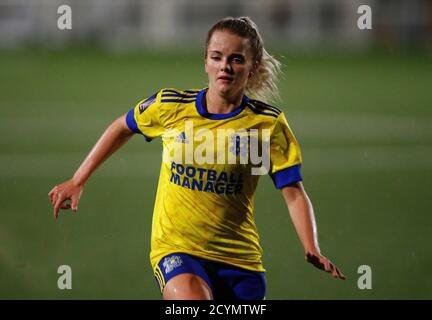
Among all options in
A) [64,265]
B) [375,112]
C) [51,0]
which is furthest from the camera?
[51,0]

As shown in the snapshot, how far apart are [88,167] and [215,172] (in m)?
0.72

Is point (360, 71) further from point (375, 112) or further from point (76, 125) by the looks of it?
point (76, 125)

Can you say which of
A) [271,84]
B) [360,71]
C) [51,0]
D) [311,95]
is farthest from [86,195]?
[51,0]

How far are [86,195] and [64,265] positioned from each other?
258 cm

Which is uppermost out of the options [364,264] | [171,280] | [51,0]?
[51,0]

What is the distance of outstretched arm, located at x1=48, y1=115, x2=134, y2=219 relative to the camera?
179 inches

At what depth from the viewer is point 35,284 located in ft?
20.2

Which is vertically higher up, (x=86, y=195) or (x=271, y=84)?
(x=271, y=84)

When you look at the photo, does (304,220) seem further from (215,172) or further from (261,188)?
(261,188)

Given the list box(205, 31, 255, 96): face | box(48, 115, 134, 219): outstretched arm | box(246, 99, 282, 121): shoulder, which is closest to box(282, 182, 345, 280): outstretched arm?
box(246, 99, 282, 121): shoulder

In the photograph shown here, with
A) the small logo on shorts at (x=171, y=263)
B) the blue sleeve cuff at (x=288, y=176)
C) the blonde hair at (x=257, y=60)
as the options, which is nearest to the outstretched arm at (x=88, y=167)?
the small logo on shorts at (x=171, y=263)

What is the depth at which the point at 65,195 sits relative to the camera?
4.55 metres

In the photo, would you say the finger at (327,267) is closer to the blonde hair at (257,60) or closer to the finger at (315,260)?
the finger at (315,260)

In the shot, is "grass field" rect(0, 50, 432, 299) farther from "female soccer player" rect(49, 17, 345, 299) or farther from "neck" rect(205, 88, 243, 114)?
"neck" rect(205, 88, 243, 114)
